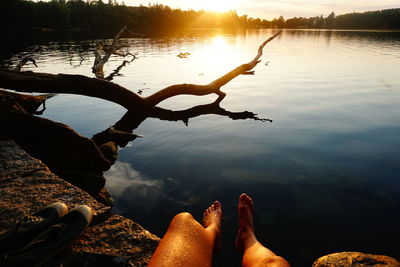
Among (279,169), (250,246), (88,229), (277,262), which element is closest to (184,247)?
(277,262)

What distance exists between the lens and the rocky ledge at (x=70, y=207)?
2379mm

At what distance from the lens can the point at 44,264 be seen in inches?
84.2

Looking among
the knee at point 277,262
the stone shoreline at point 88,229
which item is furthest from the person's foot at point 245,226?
the stone shoreline at point 88,229

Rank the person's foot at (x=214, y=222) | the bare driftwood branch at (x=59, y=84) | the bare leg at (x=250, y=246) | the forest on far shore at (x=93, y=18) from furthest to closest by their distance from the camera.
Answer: the forest on far shore at (x=93, y=18), the bare driftwood branch at (x=59, y=84), the person's foot at (x=214, y=222), the bare leg at (x=250, y=246)

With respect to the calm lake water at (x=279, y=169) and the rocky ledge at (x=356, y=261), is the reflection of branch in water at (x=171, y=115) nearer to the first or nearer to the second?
the calm lake water at (x=279, y=169)

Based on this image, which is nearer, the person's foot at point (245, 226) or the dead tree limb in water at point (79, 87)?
the person's foot at point (245, 226)

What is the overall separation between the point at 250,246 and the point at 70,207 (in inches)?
96.4

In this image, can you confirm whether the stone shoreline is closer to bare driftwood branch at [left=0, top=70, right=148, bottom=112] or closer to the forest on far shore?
bare driftwood branch at [left=0, top=70, right=148, bottom=112]

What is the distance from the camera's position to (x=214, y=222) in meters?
3.74

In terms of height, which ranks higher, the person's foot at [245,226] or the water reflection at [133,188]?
the person's foot at [245,226]

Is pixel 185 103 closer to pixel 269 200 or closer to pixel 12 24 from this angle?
pixel 269 200

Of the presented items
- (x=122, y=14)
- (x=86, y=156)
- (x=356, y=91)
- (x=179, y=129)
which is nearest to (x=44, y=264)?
(x=86, y=156)

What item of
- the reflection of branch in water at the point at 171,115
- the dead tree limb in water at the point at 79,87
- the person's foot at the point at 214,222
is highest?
the dead tree limb in water at the point at 79,87

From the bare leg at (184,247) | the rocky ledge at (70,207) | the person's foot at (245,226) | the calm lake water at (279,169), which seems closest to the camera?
the bare leg at (184,247)
